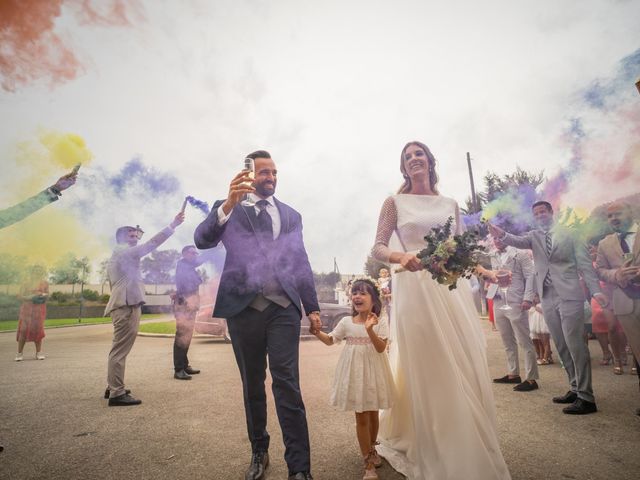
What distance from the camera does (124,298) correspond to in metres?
5.23

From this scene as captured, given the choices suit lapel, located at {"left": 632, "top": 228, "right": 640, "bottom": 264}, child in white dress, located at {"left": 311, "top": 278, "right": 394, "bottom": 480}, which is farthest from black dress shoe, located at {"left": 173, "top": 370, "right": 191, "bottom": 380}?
suit lapel, located at {"left": 632, "top": 228, "right": 640, "bottom": 264}

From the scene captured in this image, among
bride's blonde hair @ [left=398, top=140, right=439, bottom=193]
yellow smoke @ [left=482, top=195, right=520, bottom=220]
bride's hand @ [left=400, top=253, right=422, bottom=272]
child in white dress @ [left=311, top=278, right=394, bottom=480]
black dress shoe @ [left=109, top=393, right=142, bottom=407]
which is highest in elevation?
yellow smoke @ [left=482, top=195, right=520, bottom=220]

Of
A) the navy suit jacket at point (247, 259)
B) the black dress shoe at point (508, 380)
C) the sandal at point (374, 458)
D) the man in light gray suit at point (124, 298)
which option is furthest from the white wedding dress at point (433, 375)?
the black dress shoe at point (508, 380)

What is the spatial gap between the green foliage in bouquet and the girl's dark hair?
0.98 metres

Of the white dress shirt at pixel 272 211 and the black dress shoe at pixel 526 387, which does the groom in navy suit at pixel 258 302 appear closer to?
the white dress shirt at pixel 272 211

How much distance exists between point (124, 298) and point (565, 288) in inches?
243

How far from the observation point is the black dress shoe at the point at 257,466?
2.69 meters

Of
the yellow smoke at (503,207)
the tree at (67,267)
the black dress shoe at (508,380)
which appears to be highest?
the yellow smoke at (503,207)

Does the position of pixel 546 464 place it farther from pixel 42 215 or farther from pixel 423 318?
pixel 42 215

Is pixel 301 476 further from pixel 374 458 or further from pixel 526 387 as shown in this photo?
pixel 526 387

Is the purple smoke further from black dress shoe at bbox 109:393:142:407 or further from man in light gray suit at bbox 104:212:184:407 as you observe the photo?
black dress shoe at bbox 109:393:142:407

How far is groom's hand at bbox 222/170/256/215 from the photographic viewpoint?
9.14ft

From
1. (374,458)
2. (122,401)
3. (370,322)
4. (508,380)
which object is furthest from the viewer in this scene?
(508,380)

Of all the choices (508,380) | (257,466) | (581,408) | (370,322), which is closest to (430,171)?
(370,322)
